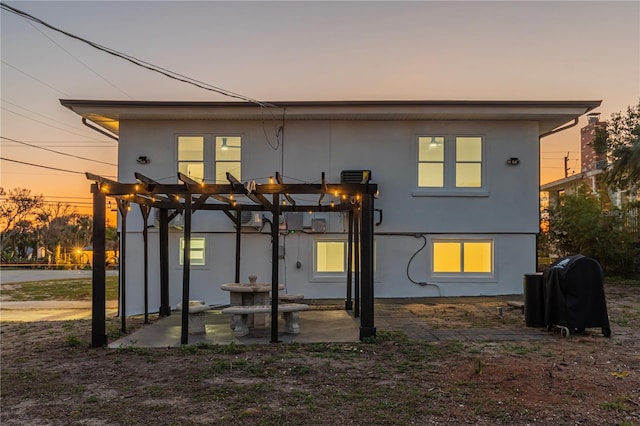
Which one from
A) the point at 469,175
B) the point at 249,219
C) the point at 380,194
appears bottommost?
the point at 249,219

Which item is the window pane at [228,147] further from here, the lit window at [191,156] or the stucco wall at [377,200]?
the lit window at [191,156]

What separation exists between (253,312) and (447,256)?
627cm

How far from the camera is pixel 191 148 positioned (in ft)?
37.0

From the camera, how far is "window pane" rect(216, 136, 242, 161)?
1124 centimetres

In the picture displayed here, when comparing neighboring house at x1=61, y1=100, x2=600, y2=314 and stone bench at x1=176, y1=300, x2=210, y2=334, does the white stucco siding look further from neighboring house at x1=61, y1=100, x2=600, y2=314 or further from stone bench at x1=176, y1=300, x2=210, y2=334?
stone bench at x1=176, y1=300, x2=210, y2=334

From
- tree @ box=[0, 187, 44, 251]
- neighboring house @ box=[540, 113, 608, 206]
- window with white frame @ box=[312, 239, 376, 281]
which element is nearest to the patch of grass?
window with white frame @ box=[312, 239, 376, 281]

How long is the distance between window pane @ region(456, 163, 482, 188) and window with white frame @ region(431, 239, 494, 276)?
142cm

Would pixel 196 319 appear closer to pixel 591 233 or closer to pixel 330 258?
pixel 330 258

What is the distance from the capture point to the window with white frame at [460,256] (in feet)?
37.6

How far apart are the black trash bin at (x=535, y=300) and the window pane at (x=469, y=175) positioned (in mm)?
4087

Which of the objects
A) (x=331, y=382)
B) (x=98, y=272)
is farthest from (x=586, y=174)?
(x=98, y=272)

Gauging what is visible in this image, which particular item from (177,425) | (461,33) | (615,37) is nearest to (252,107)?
(461,33)

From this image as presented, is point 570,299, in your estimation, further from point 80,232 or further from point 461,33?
point 80,232

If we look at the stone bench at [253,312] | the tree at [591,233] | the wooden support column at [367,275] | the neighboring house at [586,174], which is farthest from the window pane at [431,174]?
the neighboring house at [586,174]
